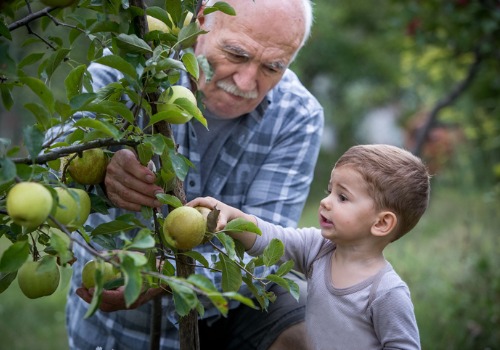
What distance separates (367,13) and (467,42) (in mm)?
7712

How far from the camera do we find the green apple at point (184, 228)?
56.3 inches

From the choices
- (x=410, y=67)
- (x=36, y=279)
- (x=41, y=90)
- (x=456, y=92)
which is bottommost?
(x=410, y=67)

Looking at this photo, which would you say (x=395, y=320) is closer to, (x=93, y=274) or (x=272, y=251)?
(x=272, y=251)

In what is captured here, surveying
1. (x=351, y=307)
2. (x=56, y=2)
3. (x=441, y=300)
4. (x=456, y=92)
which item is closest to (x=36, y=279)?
(x=56, y=2)

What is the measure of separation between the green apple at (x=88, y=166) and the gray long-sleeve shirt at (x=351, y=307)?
444mm

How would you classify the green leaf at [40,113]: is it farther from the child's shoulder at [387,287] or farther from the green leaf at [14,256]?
the child's shoulder at [387,287]

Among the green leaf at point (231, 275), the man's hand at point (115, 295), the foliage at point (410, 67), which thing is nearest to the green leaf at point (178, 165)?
the green leaf at point (231, 275)

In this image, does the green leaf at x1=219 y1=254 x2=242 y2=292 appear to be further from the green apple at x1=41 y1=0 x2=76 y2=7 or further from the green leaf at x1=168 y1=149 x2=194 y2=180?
the green apple at x1=41 y1=0 x2=76 y2=7

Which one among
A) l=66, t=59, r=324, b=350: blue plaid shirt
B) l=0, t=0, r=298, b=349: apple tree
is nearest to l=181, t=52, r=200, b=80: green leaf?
l=0, t=0, r=298, b=349: apple tree

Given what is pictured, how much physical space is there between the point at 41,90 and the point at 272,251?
0.59m

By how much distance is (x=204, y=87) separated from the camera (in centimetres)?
221

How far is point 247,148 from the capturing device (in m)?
2.43

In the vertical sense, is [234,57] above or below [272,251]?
above

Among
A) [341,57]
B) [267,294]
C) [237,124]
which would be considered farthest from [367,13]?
[267,294]
